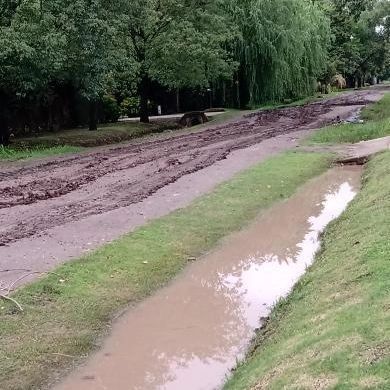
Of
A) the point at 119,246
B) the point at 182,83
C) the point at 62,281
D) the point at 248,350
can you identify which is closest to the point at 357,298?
the point at 248,350

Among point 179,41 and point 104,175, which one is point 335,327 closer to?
point 104,175

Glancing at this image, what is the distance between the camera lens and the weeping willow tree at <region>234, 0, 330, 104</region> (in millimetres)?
36562

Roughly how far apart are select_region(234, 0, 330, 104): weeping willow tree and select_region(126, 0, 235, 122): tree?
387 cm

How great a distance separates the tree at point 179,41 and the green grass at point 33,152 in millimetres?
7547

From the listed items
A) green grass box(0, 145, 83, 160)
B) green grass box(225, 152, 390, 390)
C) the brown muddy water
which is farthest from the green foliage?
green grass box(225, 152, 390, 390)

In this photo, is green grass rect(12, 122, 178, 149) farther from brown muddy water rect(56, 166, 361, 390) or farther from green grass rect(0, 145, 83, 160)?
brown muddy water rect(56, 166, 361, 390)

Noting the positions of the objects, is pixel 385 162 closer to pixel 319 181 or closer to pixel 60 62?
pixel 319 181

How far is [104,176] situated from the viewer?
57.2ft

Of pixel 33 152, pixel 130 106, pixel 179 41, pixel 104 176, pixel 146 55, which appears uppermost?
pixel 179 41

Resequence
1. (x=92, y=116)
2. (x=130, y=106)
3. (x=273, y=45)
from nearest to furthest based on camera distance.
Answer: (x=92, y=116), (x=273, y=45), (x=130, y=106)

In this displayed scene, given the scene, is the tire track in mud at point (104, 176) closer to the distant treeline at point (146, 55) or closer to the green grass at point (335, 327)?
the distant treeline at point (146, 55)

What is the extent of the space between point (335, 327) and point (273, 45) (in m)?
33.1

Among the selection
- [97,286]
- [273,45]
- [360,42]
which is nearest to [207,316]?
[97,286]

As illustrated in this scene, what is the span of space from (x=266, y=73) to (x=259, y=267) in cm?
2954
